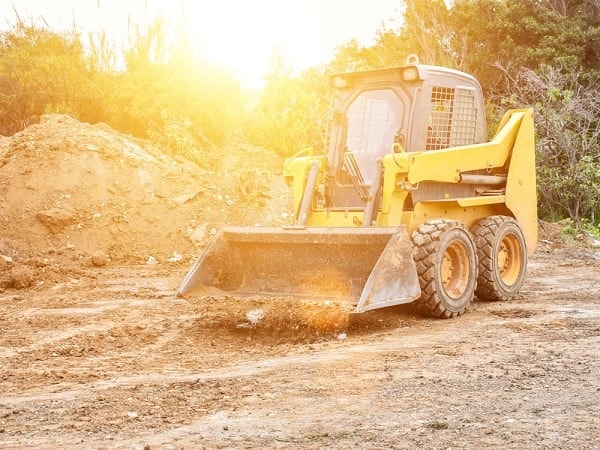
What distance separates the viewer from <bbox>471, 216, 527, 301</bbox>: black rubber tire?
27.2ft

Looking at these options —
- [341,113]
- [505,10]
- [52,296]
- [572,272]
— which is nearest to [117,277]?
[52,296]

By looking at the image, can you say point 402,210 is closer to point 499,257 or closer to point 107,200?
point 499,257

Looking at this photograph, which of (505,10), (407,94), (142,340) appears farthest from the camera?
(505,10)

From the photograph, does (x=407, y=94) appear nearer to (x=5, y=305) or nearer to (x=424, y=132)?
(x=424, y=132)

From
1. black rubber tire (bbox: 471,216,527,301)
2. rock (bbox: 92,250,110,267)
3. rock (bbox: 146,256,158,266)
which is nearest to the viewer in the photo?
black rubber tire (bbox: 471,216,527,301)

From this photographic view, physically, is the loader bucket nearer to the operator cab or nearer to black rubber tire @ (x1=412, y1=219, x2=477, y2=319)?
black rubber tire @ (x1=412, y1=219, x2=477, y2=319)

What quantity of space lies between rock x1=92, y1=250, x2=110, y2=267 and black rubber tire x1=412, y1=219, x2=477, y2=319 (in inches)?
276

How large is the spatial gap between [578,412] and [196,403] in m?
2.07

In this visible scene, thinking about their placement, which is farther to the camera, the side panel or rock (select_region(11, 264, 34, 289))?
rock (select_region(11, 264, 34, 289))

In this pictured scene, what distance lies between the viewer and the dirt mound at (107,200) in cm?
1375

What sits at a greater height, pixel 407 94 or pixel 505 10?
pixel 505 10

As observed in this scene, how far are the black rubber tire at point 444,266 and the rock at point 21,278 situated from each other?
581cm

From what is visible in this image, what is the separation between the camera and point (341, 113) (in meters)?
8.54

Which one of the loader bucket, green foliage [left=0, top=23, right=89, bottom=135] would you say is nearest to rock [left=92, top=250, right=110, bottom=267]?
the loader bucket
